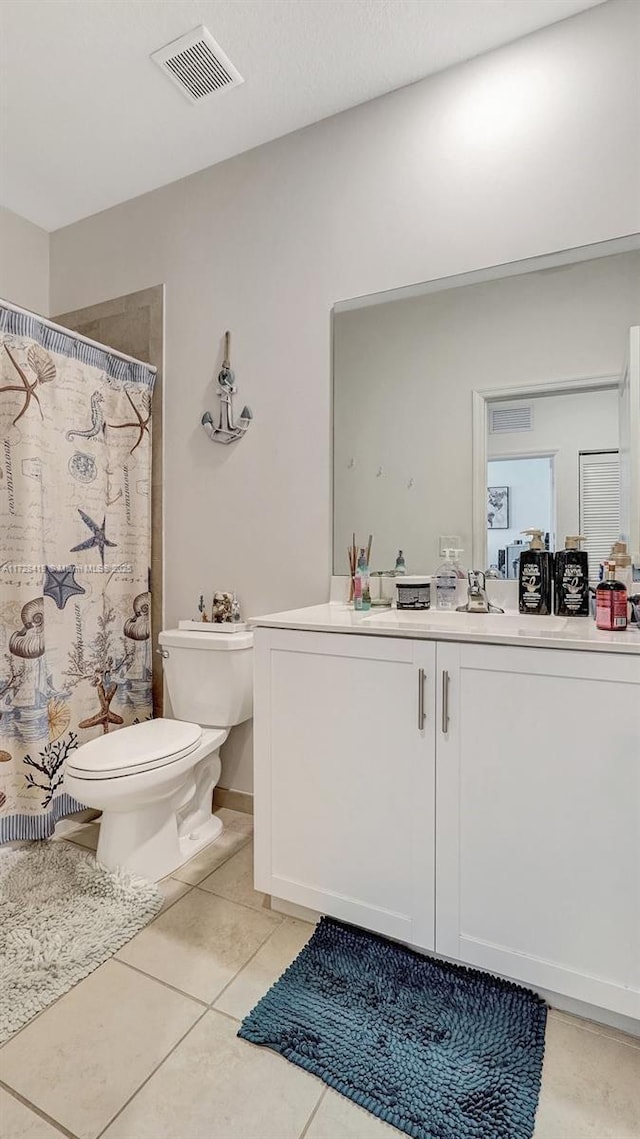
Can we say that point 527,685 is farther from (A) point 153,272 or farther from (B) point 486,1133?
(A) point 153,272

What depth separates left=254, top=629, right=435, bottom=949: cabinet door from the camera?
134 centimetres

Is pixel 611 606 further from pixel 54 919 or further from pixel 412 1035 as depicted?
pixel 54 919

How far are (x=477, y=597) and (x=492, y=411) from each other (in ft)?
1.94

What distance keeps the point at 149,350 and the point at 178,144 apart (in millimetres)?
771

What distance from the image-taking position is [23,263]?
8.66 feet

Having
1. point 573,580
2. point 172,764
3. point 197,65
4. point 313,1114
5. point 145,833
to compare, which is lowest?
point 313,1114

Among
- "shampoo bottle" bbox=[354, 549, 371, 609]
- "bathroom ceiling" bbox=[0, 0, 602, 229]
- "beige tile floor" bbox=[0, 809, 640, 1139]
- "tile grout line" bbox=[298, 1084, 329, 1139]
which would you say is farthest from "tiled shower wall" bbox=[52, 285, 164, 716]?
"tile grout line" bbox=[298, 1084, 329, 1139]

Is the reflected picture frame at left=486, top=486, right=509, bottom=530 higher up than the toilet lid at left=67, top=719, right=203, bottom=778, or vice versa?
the reflected picture frame at left=486, top=486, right=509, bottom=530

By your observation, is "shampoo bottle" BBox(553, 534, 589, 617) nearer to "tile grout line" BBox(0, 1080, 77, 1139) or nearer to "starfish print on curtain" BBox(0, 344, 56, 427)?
"tile grout line" BBox(0, 1080, 77, 1139)

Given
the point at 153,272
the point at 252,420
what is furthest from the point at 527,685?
the point at 153,272

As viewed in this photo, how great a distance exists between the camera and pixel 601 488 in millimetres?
1626

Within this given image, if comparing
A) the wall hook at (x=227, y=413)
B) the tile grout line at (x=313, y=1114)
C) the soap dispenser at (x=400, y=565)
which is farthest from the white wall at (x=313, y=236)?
the tile grout line at (x=313, y=1114)

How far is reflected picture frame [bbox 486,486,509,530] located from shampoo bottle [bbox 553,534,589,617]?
0.20m

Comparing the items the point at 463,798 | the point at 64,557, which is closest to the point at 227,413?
the point at 64,557
